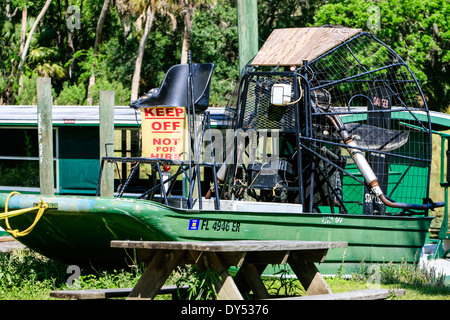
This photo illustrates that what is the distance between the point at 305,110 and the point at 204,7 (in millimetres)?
19949

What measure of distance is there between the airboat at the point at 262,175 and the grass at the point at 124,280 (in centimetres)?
22

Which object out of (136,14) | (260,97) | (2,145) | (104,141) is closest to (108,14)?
(136,14)

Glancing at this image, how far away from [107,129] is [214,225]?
5.00 m

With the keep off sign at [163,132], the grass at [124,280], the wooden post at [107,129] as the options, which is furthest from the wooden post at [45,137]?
the keep off sign at [163,132]

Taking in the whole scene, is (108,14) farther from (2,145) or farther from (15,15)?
(2,145)

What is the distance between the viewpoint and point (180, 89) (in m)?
9.01

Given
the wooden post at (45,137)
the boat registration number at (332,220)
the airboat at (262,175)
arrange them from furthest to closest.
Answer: the wooden post at (45,137) < the boat registration number at (332,220) < the airboat at (262,175)

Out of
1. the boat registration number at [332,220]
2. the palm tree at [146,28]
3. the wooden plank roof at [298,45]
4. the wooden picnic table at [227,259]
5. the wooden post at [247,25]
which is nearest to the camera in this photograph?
the wooden picnic table at [227,259]

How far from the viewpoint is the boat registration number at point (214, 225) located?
26.9 feet

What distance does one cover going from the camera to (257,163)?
9.77 m

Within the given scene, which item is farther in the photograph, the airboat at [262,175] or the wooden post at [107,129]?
the wooden post at [107,129]

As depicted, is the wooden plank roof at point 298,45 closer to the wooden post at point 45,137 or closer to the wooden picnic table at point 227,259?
the wooden picnic table at point 227,259

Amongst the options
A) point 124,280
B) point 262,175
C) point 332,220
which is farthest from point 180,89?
point 332,220

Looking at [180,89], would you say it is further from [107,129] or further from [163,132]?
[107,129]
